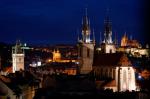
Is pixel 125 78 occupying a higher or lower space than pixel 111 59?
lower

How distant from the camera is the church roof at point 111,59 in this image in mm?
50394

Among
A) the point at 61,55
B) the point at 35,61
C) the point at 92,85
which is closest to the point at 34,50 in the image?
the point at 61,55

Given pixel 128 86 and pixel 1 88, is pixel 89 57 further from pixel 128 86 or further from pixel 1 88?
pixel 1 88

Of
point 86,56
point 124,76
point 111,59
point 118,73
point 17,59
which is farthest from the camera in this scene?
point 17,59

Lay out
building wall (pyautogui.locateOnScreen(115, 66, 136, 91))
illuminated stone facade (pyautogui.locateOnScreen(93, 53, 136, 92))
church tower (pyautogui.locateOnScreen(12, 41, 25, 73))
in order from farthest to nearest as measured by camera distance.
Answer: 1. church tower (pyautogui.locateOnScreen(12, 41, 25, 73))
2. building wall (pyautogui.locateOnScreen(115, 66, 136, 91))
3. illuminated stone facade (pyautogui.locateOnScreen(93, 53, 136, 92))

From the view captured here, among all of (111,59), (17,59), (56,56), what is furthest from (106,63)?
(56,56)

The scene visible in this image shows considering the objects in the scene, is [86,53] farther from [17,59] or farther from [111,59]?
[17,59]

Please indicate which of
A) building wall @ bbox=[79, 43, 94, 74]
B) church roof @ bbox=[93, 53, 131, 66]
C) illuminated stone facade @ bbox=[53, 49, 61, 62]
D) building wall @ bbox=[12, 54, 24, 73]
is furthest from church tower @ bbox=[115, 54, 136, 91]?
illuminated stone facade @ bbox=[53, 49, 61, 62]

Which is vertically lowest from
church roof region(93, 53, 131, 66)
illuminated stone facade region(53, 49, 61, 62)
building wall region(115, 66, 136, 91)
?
building wall region(115, 66, 136, 91)

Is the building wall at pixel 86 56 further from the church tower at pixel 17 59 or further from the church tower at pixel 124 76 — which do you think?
the church tower at pixel 17 59

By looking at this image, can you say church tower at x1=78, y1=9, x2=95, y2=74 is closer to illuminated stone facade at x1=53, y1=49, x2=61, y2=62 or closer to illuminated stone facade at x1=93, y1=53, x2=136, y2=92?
illuminated stone facade at x1=93, y1=53, x2=136, y2=92

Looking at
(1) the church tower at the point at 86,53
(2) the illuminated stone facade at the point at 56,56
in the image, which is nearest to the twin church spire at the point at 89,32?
(1) the church tower at the point at 86,53

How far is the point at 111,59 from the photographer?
5156cm

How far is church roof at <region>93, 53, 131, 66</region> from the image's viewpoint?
5039cm
